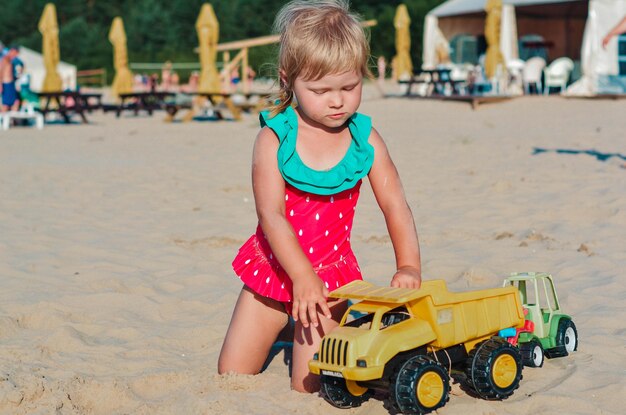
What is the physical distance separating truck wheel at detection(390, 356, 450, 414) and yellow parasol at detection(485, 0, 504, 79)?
17.1 meters

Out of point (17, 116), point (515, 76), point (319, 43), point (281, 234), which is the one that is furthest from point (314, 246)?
point (515, 76)

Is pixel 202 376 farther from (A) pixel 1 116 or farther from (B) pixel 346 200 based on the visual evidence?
(A) pixel 1 116

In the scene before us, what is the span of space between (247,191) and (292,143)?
430 cm

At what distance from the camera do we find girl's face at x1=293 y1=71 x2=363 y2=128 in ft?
8.78

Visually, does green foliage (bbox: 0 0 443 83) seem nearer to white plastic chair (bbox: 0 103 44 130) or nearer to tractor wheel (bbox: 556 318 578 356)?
white plastic chair (bbox: 0 103 44 130)

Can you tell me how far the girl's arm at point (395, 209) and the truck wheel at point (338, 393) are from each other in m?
0.47

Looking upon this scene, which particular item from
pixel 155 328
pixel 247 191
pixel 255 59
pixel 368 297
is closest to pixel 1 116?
pixel 247 191

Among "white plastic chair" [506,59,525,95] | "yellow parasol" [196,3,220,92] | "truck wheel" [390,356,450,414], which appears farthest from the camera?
"white plastic chair" [506,59,525,95]

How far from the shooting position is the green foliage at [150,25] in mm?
42469

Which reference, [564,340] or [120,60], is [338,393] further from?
[120,60]

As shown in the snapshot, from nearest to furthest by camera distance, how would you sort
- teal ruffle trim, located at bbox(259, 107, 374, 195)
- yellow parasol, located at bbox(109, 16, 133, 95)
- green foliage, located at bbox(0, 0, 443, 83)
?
teal ruffle trim, located at bbox(259, 107, 374, 195) → yellow parasol, located at bbox(109, 16, 133, 95) → green foliage, located at bbox(0, 0, 443, 83)

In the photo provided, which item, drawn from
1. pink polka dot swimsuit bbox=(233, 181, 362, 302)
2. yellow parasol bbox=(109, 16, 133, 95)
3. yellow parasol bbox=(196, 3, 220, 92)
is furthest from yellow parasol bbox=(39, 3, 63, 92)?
pink polka dot swimsuit bbox=(233, 181, 362, 302)

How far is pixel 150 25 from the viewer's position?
168 ft

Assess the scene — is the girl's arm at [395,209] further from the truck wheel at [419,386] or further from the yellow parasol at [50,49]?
the yellow parasol at [50,49]
